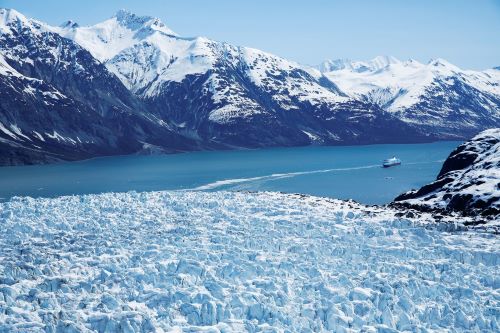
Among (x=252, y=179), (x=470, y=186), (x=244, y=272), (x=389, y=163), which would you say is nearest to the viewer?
(x=244, y=272)

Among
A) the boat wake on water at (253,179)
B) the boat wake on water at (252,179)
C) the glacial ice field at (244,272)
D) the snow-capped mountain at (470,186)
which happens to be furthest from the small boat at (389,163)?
the glacial ice field at (244,272)

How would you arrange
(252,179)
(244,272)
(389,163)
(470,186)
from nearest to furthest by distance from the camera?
1. (244,272)
2. (470,186)
3. (252,179)
4. (389,163)

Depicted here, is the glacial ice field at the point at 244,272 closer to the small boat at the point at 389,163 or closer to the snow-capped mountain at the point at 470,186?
the snow-capped mountain at the point at 470,186

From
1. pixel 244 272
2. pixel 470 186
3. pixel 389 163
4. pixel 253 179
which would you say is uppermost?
pixel 389 163

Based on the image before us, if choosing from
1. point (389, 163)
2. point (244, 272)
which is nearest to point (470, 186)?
point (244, 272)

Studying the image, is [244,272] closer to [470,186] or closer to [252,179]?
[470,186]

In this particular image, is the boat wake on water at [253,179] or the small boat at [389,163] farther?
the small boat at [389,163]

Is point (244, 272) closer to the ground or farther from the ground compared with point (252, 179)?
closer to the ground

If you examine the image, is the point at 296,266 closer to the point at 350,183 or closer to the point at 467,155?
the point at 467,155
